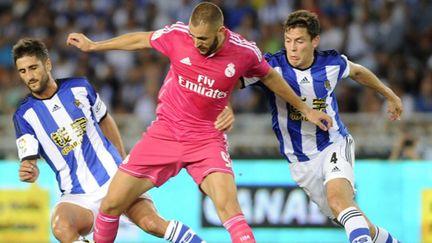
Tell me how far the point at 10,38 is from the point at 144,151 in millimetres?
9486

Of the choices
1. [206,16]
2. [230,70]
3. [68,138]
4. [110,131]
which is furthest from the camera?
[110,131]

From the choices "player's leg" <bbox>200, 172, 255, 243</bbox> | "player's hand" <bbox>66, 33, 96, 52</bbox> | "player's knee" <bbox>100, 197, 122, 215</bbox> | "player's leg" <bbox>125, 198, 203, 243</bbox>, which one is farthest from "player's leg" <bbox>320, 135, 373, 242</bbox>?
"player's hand" <bbox>66, 33, 96, 52</bbox>

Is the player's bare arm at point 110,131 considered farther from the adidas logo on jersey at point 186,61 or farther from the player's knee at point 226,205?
the player's knee at point 226,205

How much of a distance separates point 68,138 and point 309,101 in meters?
2.01

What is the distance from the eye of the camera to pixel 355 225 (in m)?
7.89

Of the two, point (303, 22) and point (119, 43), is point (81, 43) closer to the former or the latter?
point (119, 43)

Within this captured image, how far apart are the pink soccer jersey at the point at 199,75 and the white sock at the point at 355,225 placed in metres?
1.18

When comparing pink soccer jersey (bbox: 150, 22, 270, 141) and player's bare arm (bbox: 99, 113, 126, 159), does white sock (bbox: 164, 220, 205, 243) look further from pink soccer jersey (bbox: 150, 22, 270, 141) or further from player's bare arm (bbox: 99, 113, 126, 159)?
player's bare arm (bbox: 99, 113, 126, 159)

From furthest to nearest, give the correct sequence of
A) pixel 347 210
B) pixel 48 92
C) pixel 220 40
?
pixel 48 92, pixel 347 210, pixel 220 40

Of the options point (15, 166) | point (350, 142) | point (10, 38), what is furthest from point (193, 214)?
point (10, 38)

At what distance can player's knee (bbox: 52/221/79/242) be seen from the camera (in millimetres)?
7762

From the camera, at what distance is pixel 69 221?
7.86 m

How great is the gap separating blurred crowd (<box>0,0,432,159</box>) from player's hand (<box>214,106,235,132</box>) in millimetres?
6248

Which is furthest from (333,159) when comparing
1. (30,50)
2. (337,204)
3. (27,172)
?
(30,50)
